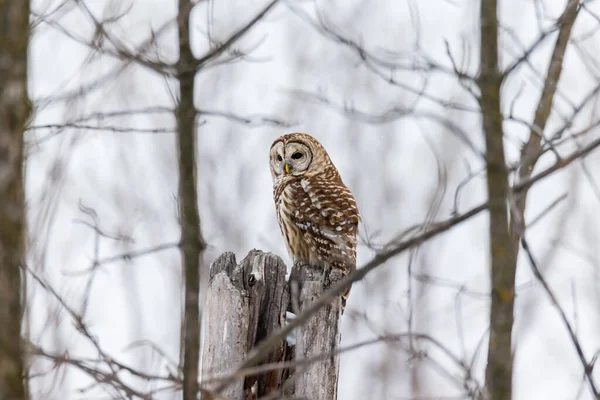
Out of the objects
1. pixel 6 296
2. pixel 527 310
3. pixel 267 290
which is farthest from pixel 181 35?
pixel 527 310

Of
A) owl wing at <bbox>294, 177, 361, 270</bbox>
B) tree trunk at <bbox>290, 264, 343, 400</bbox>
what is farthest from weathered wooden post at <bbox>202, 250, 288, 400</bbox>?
owl wing at <bbox>294, 177, 361, 270</bbox>

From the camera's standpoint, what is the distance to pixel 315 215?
5898 millimetres

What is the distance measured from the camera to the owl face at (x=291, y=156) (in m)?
6.93

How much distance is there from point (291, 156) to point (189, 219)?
487 cm

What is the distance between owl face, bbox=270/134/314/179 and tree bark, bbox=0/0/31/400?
491 cm

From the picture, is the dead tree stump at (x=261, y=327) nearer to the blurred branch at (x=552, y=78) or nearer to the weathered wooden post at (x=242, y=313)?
the weathered wooden post at (x=242, y=313)

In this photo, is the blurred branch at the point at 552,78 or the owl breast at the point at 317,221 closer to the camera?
the blurred branch at the point at 552,78

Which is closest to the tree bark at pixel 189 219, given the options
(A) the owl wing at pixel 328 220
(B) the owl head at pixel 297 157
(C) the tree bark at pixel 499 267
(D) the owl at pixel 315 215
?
(C) the tree bark at pixel 499 267

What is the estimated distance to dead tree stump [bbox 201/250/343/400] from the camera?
3705 mm

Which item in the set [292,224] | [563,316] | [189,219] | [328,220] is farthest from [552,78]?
[292,224]

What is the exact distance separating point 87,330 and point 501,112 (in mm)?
1487

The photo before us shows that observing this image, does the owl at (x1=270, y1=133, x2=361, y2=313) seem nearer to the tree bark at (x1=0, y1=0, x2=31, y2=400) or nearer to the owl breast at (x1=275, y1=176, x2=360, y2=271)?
the owl breast at (x1=275, y1=176, x2=360, y2=271)

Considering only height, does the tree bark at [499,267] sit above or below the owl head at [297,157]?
below

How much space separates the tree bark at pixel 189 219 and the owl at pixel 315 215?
9.50 feet
